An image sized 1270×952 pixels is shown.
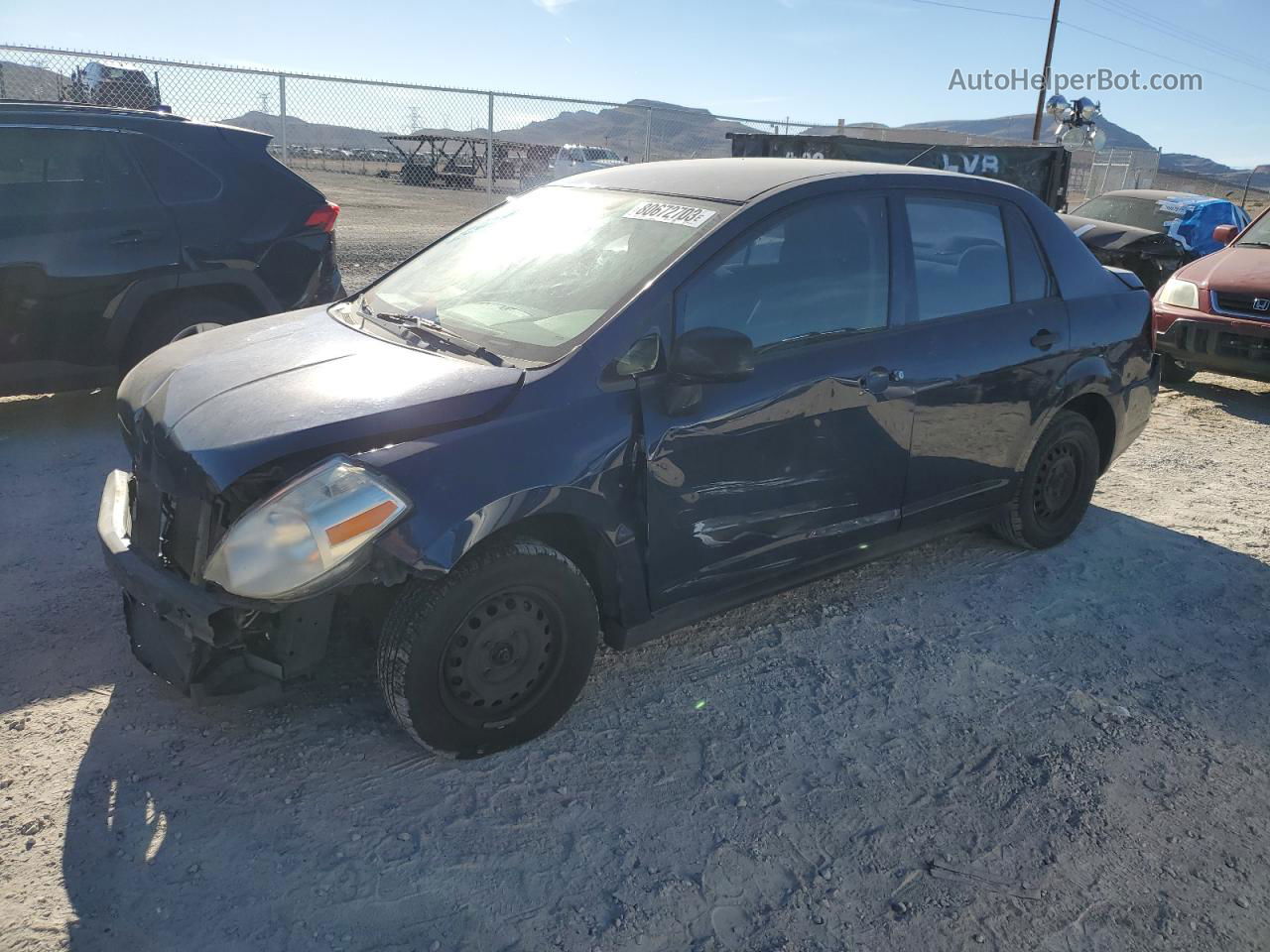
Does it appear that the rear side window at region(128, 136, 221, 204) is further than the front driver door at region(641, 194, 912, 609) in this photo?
Yes

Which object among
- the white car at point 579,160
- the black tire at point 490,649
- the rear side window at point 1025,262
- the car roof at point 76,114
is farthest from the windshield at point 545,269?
the white car at point 579,160

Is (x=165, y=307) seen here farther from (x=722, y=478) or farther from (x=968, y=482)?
(x=968, y=482)

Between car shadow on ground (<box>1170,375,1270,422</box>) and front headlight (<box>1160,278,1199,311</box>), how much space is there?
93 cm

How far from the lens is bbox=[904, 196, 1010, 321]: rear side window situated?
378 centimetres

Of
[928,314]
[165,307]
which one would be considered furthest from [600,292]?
[165,307]

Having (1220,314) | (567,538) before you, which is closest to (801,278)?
(567,538)

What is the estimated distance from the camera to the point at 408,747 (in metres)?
2.95

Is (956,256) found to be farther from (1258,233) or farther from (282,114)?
(282,114)

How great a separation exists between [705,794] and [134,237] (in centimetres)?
473

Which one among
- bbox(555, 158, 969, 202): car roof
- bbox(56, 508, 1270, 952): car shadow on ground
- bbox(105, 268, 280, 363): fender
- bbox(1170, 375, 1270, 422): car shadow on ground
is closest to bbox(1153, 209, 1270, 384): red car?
bbox(1170, 375, 1270, 422): car shadow on ground

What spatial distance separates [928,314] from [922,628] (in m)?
1.29

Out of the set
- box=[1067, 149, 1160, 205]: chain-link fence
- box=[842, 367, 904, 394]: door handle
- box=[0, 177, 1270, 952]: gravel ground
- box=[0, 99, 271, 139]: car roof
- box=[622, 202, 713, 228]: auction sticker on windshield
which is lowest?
box=[0, 177, 1270, 952]: gravel ground

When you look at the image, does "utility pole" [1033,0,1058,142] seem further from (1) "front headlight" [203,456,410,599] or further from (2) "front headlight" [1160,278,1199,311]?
(1) "front headlight" [203,456,410,599]

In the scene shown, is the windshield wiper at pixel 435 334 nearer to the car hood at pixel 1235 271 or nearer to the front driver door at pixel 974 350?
the front driver door at pixel 974 350
